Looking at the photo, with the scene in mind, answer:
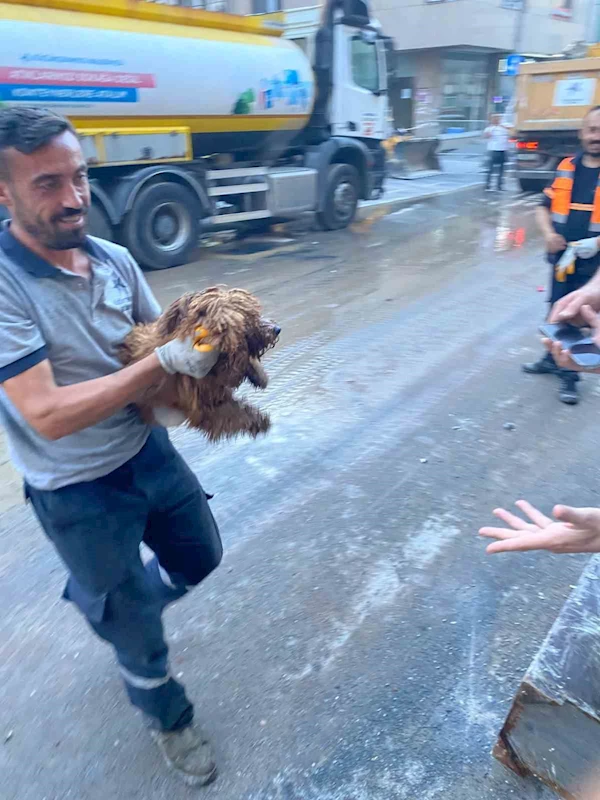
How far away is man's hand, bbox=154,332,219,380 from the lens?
5.36 feet

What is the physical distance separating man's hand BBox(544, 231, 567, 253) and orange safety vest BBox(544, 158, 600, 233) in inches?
4.0

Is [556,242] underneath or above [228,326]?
underneath

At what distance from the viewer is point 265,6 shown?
38.9 feet

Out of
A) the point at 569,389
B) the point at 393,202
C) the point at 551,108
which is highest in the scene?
the point at 551,108

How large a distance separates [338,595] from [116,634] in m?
1.20

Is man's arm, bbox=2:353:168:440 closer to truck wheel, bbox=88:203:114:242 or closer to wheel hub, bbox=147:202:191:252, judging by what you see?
truck wheel, bbox=88:203:114:242

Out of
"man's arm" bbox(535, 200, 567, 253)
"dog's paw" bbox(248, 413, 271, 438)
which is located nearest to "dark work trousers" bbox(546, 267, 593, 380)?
"man's arm" bbox(535, 200, 567, 253)

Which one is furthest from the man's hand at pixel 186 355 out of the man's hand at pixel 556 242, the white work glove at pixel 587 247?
the man's hand at pixel 556 242

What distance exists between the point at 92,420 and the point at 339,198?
10.1 m

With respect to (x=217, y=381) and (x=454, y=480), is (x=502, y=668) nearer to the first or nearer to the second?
(x=454, y=480)

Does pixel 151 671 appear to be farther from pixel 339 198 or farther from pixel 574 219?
pixel 339 198

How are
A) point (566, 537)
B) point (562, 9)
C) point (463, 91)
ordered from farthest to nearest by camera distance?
point (562, 9), point (463, 91), point (566, 537)

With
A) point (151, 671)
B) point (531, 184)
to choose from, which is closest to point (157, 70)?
point (151, 671)

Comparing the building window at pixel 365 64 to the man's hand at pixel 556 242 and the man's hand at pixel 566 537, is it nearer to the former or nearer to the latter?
the man's hand at pixel 556 242
